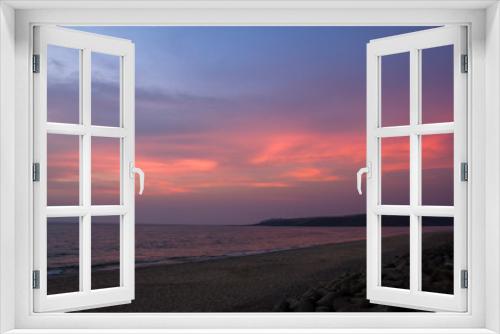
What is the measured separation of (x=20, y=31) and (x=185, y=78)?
37.6 ft

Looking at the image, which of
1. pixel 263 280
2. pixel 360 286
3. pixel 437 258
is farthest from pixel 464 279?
pixel 263 280

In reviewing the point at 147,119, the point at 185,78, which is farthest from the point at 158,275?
the point at 185,78

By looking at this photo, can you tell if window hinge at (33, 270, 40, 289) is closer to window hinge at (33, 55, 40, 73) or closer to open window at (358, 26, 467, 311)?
window hinge at (33, 55, 40, 73)

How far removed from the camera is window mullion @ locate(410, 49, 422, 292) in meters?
2.79

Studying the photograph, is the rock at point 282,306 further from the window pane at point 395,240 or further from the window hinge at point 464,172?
the window hinge at point 464,172

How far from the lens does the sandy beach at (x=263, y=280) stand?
34.8 ft

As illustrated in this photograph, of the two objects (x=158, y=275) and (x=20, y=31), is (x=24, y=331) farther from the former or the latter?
(x=158, y=275)

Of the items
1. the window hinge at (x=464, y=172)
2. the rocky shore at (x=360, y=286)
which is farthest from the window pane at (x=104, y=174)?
the window hinge at (x=464, y=172)

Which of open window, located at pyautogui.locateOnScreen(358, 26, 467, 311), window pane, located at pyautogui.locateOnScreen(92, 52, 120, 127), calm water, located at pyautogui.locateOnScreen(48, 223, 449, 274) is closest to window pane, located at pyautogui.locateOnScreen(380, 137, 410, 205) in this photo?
calm water, located at pyautogui.locateOnScreen(48, 223, 449, 274)

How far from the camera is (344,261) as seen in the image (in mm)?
12578

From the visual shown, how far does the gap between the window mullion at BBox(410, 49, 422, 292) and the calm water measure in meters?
10.5

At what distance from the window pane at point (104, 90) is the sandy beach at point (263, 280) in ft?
12.1

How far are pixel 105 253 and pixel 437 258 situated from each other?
345 inches

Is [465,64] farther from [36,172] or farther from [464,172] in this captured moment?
[36,172]
